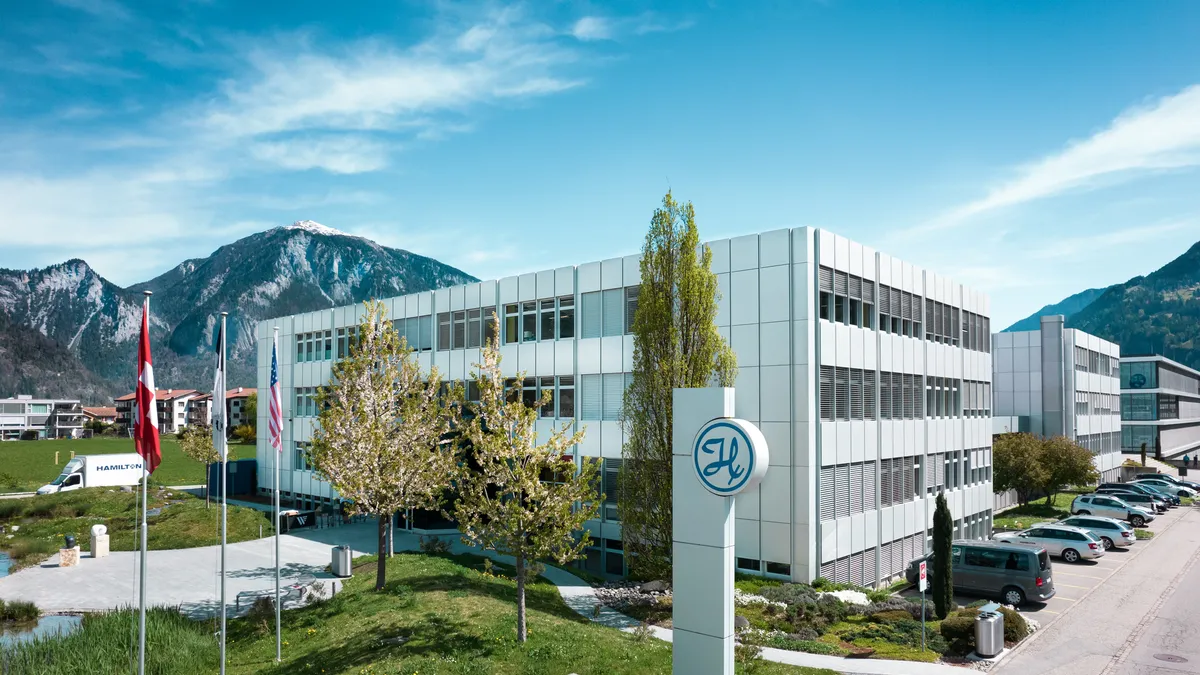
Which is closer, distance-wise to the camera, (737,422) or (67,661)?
(737,422)

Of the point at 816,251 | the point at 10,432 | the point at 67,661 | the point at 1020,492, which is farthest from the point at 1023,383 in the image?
the point at 10,432

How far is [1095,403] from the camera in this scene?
67.7 m

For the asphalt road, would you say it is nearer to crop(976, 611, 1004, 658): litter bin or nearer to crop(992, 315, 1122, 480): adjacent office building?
crop(976, 611, 1004, 658): litter bin

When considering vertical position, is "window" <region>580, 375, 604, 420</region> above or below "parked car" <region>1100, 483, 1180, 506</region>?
above

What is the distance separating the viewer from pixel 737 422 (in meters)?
14.1

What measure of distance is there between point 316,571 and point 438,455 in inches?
305

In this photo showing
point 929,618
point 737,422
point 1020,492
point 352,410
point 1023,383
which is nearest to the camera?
point 737,422

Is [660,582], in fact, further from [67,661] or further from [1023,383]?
[1023,383]

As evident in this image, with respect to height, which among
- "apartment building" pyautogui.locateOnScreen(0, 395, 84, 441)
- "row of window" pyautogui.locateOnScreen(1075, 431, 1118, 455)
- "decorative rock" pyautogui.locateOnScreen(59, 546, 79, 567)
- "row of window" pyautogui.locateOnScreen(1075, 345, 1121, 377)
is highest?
"row of window" pyautogui.locateOnScreen(1075, 345, 1121, 377)

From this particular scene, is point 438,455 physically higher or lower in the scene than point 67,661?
higher

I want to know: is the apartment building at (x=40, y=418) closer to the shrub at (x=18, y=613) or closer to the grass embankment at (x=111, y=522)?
the grass embankment at (x=111, y=522)

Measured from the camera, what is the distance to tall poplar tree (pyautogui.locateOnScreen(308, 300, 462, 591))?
81.9 feet

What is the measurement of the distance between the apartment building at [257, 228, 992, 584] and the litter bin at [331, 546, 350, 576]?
5104 millimetres

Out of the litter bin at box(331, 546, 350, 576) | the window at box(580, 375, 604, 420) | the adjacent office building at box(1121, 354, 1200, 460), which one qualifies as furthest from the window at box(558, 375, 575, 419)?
the adjacent office building at box(1121, 354, 1200, 460)
